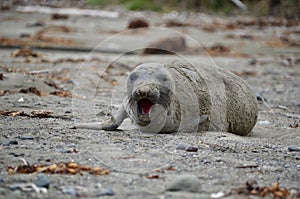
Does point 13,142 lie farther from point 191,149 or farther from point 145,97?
point 191,149

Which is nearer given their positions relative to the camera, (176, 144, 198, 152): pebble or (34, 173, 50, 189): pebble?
(34, 173, 50, 189): pebble

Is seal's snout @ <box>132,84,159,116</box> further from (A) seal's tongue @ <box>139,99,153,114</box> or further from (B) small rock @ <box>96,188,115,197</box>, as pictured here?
(B) small rock @ <box>96,188,115,197</box>

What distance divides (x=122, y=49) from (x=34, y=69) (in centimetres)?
499

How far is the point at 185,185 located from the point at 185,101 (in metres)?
2.11

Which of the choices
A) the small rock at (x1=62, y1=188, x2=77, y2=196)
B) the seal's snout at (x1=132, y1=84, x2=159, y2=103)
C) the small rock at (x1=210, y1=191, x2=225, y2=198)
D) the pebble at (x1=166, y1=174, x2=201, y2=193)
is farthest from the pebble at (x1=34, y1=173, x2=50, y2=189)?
the seal's snout at (x1=132, y1=84, x2=159, y2=103)

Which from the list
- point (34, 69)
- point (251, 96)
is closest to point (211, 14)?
point (34, 69)

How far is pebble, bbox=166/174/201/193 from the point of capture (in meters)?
4.21

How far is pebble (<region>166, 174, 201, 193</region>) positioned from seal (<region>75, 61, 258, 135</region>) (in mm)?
1532

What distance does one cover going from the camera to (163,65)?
21.2 ft

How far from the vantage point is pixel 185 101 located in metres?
6.27

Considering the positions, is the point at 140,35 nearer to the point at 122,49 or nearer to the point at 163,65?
the point at 122,49

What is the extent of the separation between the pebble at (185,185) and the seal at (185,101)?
1532 mm

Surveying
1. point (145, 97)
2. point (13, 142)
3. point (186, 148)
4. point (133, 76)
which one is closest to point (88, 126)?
point (133, 76)

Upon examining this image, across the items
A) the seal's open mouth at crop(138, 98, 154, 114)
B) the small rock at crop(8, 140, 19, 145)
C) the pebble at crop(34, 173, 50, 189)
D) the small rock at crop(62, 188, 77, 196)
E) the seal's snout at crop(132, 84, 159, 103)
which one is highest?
the seal's snout at crop(132, 84, 159, 103)
